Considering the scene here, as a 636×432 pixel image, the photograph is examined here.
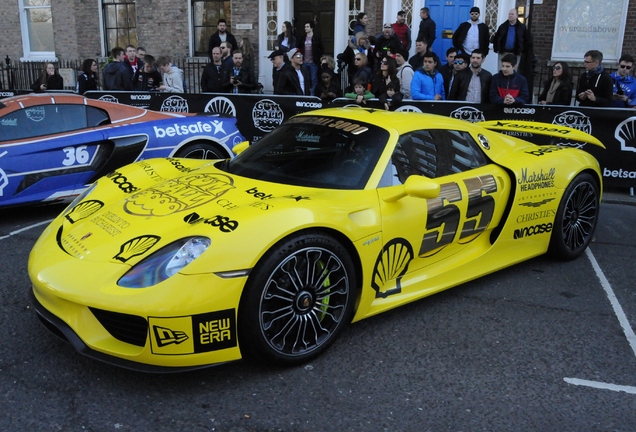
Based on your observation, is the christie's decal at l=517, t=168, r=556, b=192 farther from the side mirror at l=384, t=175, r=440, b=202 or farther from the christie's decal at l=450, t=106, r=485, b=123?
the christie's decal at l=450, t=106, r=485, b=123

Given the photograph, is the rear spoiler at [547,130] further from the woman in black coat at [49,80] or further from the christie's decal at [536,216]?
the woman in black coat at [49,80]

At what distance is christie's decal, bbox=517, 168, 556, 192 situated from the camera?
5125 mm

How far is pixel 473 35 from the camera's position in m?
12.4

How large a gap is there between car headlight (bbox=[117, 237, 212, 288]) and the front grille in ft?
0.54

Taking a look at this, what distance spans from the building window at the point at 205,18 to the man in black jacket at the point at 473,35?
6.56m

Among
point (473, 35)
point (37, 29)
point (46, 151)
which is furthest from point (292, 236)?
point (37, 29)

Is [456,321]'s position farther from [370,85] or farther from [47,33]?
[47,33]

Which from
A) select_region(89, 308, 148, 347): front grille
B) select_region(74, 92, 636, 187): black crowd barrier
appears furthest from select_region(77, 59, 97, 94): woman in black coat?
select_region(89, 308, 148, 347): front grille

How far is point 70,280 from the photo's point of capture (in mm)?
3455

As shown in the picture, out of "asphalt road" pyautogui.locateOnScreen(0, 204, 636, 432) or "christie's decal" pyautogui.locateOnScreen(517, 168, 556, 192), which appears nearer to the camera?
"asphalt road" pyautogui.locateOnScreen(0, 204, 636, 432)

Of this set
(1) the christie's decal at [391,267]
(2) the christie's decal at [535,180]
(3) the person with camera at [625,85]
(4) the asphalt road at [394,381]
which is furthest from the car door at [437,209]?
(3) the person with camera at [625,85]

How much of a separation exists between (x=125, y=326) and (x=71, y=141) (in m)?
4.15

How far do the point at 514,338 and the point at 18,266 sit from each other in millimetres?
3972

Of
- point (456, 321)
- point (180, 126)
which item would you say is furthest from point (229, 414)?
point (180, 126)
